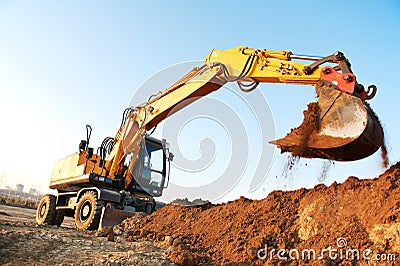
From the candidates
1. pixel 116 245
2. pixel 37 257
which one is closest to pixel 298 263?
pixel 116 245

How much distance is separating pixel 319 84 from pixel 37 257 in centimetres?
528

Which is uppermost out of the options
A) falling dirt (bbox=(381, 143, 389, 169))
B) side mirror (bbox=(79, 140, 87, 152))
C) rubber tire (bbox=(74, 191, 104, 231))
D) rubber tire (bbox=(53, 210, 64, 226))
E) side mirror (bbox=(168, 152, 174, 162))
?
side mirror (bbox=(79, 140, 87, 152))

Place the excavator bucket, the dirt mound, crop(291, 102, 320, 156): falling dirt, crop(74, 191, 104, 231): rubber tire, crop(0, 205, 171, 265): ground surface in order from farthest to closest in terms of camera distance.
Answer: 1. crop(74, 191, 104, 231): rubber tire
2. crop(291, 102, 320, 156): falling dirt
3. the excavator bucket
4. the dirt mound
5. crop(0, 205, 171, 265): ground surface

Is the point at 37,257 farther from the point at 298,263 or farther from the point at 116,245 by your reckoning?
the point at 298,263

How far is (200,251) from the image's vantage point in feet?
18.2

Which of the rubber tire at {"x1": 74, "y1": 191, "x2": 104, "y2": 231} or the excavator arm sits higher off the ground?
the excavator arm

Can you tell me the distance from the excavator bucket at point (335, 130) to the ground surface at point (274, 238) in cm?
64

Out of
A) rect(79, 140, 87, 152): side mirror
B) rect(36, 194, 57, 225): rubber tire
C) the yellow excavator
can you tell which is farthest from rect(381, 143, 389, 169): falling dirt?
rect(36, 194, 57, 225): rubber tire

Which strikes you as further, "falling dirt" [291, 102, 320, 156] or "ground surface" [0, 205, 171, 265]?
"falling dirt" [291, 102, 320, 156]

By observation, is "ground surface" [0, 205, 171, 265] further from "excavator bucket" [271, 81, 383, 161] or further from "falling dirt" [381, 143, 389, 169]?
"falling dirt" [381, 143, 389, 169]

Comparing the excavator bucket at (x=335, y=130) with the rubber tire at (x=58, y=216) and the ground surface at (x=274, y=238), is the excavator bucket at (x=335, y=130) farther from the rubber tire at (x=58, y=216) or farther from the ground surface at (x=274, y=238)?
the rubber tire at (x=58, y=216)

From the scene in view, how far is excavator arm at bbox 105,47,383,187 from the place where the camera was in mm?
5516

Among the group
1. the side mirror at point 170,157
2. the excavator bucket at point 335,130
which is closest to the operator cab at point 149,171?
the side mirror at point 170,157

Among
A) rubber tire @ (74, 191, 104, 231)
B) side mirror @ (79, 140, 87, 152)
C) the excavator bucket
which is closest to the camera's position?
the excavator bucket
